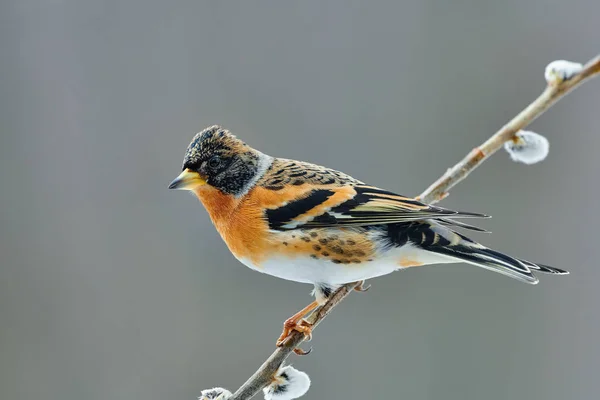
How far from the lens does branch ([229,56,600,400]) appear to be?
4.07ft

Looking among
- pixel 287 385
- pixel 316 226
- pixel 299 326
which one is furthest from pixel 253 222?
pixel 287 385

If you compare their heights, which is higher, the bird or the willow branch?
the willow branch

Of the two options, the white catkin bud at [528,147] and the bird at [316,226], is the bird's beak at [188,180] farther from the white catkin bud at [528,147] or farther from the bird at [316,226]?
the white catkin bud at [528,147]

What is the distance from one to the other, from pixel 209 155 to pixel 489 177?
224 centimetres

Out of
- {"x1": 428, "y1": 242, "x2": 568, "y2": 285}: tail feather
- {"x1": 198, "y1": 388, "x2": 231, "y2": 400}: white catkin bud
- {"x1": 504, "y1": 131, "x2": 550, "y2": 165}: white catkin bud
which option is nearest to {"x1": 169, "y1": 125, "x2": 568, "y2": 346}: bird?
{"x1": 428, "y1": 242, "x2": 568, "y2": 285}: tail feather

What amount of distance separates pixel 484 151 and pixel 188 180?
705 millimetres

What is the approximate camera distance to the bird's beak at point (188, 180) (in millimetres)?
1628

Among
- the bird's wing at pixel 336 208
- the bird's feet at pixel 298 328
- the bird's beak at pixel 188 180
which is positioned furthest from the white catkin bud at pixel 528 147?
the bird's beak at pixel 188 180

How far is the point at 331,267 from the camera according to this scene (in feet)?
5.63

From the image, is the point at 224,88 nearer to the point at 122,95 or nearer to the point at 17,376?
the point at 122,95

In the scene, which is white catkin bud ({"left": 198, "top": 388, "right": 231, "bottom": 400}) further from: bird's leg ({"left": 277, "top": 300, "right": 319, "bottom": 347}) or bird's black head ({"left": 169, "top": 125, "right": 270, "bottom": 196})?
bird's black head ({"left": 169, "top": 125, "right": 270, "bottom": 196})

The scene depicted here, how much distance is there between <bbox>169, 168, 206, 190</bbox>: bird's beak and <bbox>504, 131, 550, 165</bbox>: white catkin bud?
0.74 m

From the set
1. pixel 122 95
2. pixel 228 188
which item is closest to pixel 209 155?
pixel 228 188

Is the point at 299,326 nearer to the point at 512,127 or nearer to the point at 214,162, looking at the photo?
the point at 214,162
